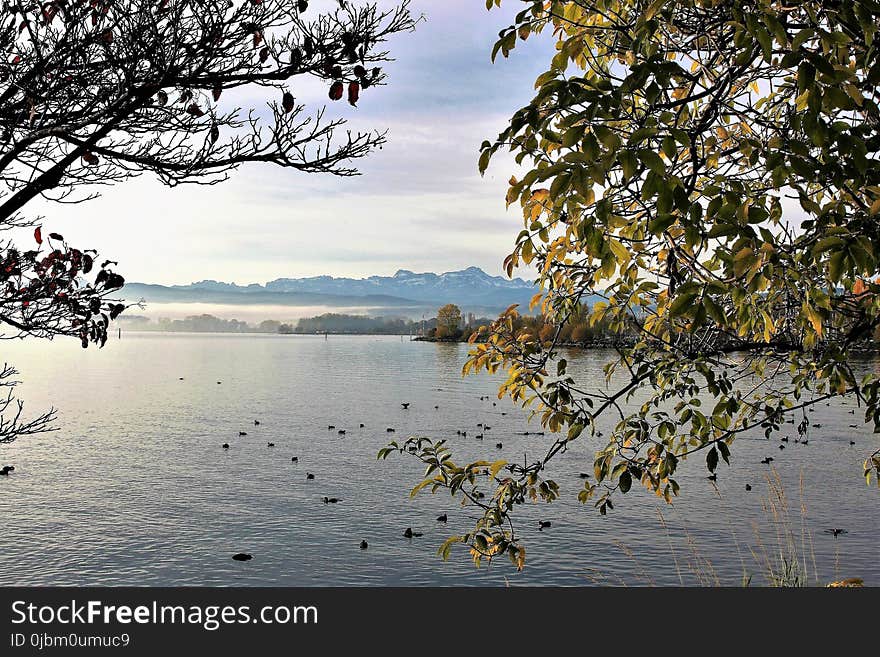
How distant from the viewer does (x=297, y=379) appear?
6600 cm

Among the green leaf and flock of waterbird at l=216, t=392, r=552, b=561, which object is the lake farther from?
the green leaf

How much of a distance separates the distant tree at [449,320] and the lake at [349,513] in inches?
4897

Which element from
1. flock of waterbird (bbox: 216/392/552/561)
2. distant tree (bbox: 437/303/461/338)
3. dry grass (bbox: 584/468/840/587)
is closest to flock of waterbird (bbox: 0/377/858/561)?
flock of waterbird (bbox: 216/392/552/561)

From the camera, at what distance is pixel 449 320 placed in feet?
537

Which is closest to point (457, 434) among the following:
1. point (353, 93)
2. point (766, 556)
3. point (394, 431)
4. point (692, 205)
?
point (394, 431)

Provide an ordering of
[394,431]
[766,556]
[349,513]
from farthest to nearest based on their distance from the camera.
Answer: [394,431] → [349,513] → [766,556]

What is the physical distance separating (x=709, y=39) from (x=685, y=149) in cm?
120

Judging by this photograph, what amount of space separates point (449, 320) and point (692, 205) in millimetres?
160161

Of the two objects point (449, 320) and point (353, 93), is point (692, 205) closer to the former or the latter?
point (353, 93)

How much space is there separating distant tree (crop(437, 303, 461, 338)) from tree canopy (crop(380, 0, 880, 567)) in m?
152

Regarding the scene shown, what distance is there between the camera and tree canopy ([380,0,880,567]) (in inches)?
131

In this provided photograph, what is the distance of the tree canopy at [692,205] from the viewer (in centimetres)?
332
